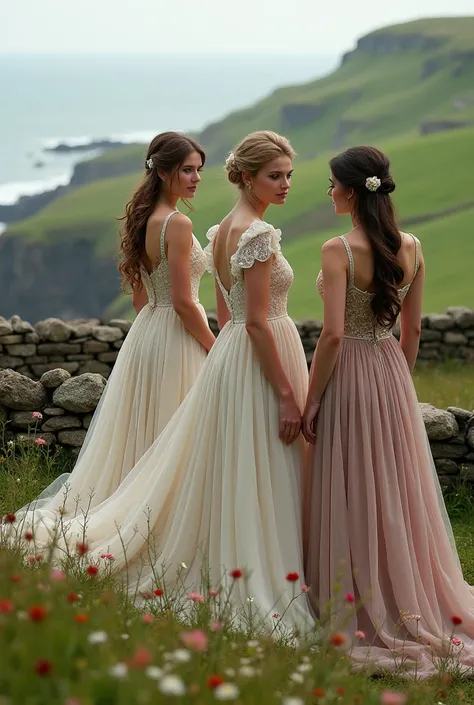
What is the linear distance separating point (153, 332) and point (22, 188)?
3213 inches

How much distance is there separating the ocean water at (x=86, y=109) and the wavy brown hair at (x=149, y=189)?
7929 centimetres

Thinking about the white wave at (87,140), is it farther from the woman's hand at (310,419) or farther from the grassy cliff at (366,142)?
the woman's hand at (310,419)

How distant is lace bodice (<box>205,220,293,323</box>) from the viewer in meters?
5.39

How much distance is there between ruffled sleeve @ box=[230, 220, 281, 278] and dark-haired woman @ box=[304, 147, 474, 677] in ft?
1.02

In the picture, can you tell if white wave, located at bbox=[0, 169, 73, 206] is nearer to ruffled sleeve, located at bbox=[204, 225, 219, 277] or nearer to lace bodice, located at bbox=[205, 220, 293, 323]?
ruffled sleeve, located at bbox=[204, 225, 219, 277]

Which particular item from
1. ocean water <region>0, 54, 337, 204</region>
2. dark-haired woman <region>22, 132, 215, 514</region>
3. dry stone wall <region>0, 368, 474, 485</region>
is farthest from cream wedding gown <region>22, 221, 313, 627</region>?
ocean water <region>0, 54, 337, 204</region>

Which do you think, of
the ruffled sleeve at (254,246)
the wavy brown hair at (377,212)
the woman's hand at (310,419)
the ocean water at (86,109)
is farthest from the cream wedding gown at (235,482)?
the ocean water at (86,109)

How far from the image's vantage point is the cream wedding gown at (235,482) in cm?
541

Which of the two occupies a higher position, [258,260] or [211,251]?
[211,251]

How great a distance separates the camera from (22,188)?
85625 millimetres

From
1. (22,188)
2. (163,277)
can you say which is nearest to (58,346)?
(163,277)

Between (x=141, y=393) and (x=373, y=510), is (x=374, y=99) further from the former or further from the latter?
(x=373, y=510)

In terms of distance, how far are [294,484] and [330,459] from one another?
24cm

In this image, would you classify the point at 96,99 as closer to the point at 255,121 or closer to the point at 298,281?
the point at 255,121
